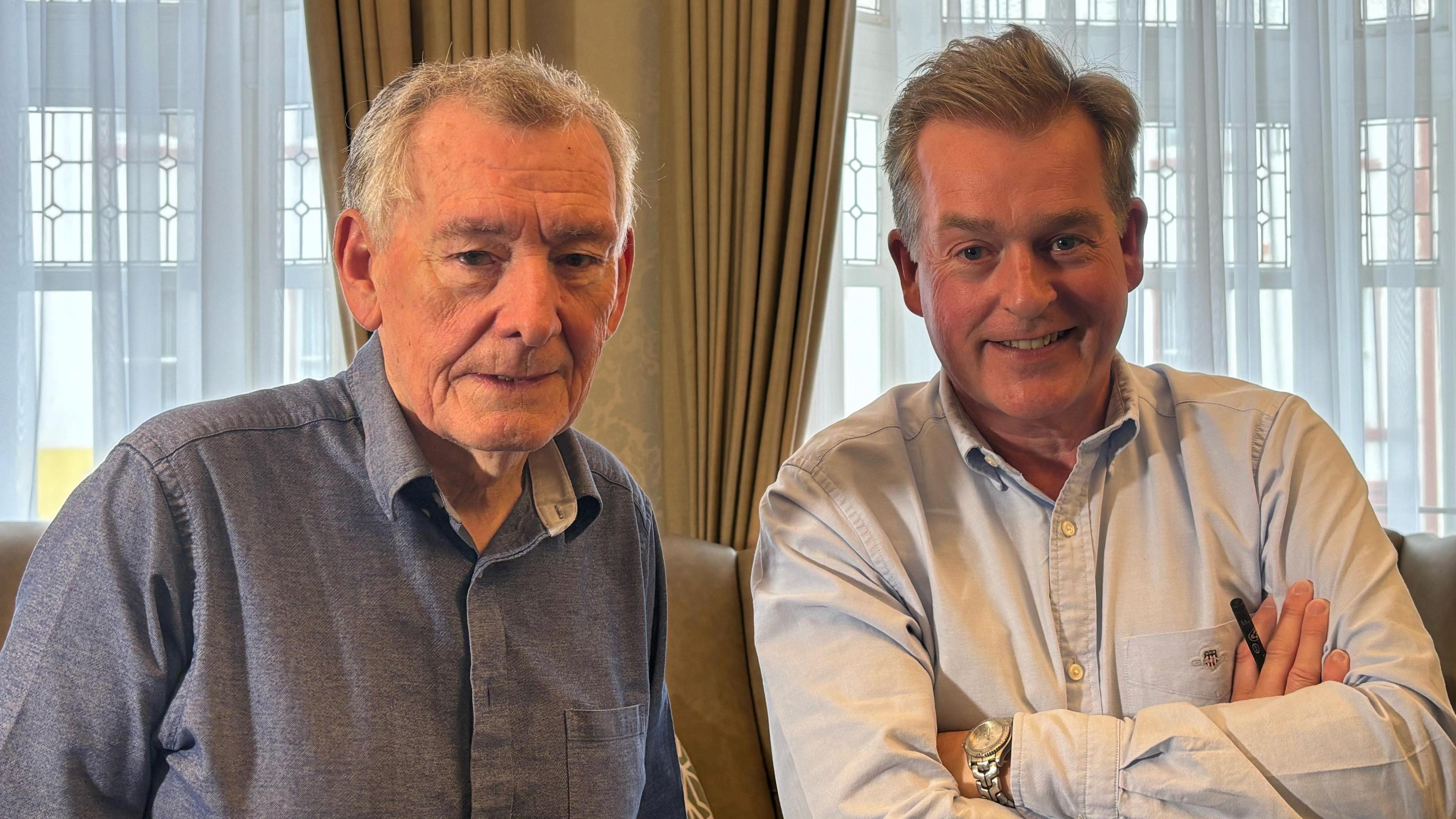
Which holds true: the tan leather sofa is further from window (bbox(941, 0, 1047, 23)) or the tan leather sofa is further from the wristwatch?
window (bbox(941, 0, 1047, 23))

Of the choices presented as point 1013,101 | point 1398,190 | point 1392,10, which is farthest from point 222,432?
point 1392,10

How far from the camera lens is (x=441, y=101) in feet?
3.97

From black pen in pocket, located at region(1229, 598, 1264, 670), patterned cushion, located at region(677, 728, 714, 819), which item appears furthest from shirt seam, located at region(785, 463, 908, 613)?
patterned cushion, located at region(677, 728, 714, 819)

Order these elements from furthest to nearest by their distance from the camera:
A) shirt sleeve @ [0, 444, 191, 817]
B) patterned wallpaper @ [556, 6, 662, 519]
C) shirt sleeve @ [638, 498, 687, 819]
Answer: patterned wallpaper @ [556, 6, 662, 519]
shirt sleeve @ [638, 498, 687, 819]
shirt sleeve @ [0, 444, 191, 817]

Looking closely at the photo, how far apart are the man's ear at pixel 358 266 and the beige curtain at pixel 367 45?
177cm

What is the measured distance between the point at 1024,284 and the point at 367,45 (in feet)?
7.32

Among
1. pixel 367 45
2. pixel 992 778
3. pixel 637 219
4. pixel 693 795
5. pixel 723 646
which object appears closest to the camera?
pixel 992 778

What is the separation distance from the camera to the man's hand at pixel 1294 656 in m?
1.29

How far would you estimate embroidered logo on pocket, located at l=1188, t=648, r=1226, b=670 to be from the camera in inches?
52.4

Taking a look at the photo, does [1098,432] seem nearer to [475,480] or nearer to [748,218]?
[475,480]

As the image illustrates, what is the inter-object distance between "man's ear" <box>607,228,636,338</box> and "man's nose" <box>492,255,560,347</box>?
5.4 inches

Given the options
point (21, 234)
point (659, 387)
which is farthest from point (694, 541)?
point (21, 234)

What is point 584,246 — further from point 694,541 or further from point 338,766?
point 694,541

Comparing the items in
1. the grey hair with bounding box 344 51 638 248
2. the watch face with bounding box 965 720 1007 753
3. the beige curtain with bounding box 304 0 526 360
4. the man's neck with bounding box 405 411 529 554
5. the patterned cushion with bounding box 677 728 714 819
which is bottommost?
the patterned cushion with bounding box 677 728 714 819
